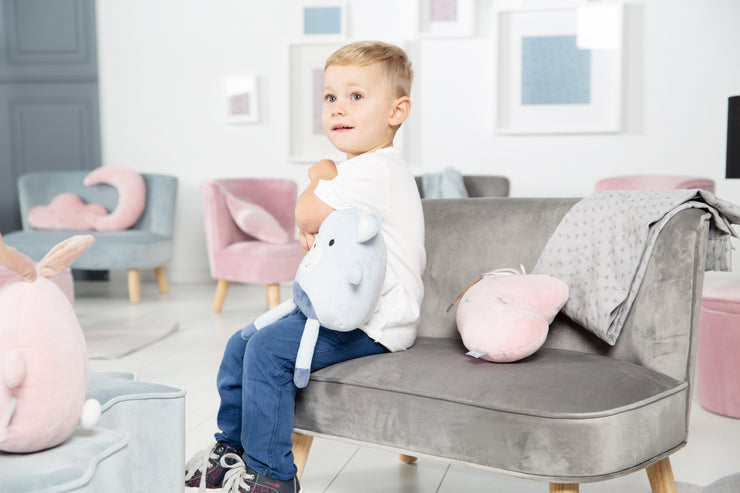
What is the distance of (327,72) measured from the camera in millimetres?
1545

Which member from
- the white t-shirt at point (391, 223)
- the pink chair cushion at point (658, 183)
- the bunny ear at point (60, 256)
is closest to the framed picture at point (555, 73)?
the pink chair cushion at point (658, 183)

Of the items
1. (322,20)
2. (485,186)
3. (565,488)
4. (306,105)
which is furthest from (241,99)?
(565,488)

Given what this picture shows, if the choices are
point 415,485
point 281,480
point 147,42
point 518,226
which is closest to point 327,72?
point 518,226

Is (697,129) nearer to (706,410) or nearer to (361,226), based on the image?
(706,410)

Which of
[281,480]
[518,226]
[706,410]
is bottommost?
[706,410]

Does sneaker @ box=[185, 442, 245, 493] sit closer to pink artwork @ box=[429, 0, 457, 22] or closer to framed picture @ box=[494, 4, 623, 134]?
framed picture @ box=[494, 4, 623, 134]

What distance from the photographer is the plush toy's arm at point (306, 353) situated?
1.34 m

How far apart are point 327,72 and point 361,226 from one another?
40cm

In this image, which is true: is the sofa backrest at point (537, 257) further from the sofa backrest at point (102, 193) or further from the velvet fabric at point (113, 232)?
the sofa backrest at point (102, 193)

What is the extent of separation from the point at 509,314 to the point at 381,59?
58cm

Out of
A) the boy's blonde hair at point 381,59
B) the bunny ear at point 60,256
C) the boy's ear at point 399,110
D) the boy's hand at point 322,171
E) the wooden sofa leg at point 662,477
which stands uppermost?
the boy's blonde hair at point 381,59

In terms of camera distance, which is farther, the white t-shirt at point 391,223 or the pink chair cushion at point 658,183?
the pink chair cushion at point 658,183

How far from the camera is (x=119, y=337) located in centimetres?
327

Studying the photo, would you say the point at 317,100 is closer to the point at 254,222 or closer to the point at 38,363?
the point at 254,222
